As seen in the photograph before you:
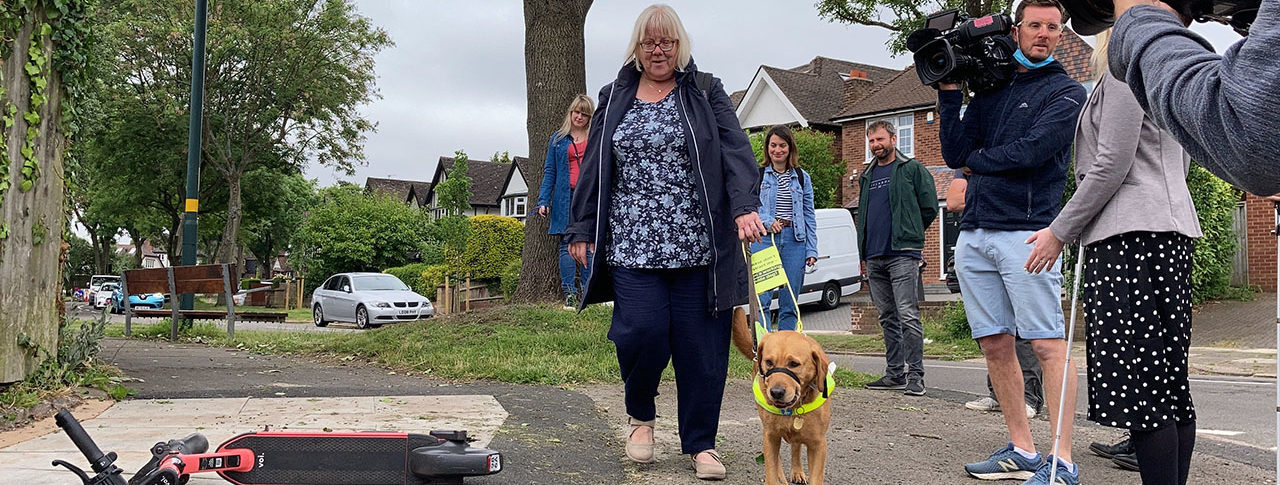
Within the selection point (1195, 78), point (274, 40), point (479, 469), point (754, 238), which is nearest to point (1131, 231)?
point (754, 238)

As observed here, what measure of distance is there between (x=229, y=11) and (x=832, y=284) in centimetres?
2377

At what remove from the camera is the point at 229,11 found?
108 ft

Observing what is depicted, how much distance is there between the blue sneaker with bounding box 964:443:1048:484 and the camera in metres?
4.13

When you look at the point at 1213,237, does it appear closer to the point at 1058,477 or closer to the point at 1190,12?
the point at 1058,477

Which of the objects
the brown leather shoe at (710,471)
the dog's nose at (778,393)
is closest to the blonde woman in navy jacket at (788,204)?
the brown leather shoe at (710,471)

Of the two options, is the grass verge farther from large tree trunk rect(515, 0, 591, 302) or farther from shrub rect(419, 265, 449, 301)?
shrub rect(419, 265, 449, 301)

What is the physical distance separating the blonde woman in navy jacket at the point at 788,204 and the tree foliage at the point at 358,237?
38526 millimetres

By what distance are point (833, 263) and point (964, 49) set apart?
18.5m

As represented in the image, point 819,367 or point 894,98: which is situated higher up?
point 894,98

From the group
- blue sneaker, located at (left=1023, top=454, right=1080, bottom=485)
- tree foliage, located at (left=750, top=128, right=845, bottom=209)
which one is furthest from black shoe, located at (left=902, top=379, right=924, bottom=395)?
tree foliage, located at (left=750, top=128, right=845, bottom=209)

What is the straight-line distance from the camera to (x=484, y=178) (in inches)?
2751

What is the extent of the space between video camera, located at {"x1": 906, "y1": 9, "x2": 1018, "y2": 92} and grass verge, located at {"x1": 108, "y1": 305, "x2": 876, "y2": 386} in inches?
139

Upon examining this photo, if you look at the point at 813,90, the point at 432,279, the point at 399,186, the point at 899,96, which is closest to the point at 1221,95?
the point at 899,96

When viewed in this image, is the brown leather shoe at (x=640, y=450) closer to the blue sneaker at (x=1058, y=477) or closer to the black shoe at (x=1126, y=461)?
the blue sneaker at (x=1058, y=477)
